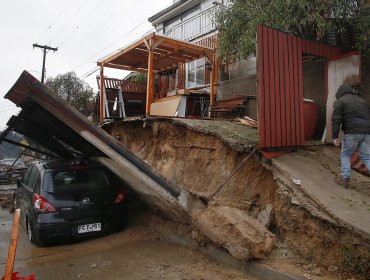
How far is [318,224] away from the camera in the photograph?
4.68 meters

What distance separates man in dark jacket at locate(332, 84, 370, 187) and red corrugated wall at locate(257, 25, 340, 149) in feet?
3.46

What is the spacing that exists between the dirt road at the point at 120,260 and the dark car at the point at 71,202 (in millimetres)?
275

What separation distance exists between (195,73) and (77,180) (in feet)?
31.2

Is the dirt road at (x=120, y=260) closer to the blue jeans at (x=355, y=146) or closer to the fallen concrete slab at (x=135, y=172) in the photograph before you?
the fallen concrete slab at (x=135, y=172)

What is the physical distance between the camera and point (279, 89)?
6738mm

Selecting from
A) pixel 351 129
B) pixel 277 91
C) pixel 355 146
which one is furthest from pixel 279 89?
pixel 355 146

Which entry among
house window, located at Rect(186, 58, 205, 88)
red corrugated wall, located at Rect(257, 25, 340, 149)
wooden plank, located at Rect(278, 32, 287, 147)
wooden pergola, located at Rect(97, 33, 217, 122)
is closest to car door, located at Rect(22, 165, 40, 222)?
wooden pergola, located at Rect(97, 33, 217, 122)

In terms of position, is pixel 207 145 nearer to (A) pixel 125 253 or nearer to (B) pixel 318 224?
(A) pixel 125 253

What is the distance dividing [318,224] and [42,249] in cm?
478

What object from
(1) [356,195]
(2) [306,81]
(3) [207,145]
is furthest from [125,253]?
(2) [306,81]

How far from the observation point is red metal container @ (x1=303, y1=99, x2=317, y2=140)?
8117 mm

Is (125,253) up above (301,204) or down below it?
below

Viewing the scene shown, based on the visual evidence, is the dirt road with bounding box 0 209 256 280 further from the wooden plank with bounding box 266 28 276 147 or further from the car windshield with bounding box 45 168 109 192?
the wooden plank with bounding box 266 28 276 147

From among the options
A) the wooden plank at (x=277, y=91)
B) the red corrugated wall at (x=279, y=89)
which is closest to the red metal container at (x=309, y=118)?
the red corrugated wall at (x=279, y=89)
